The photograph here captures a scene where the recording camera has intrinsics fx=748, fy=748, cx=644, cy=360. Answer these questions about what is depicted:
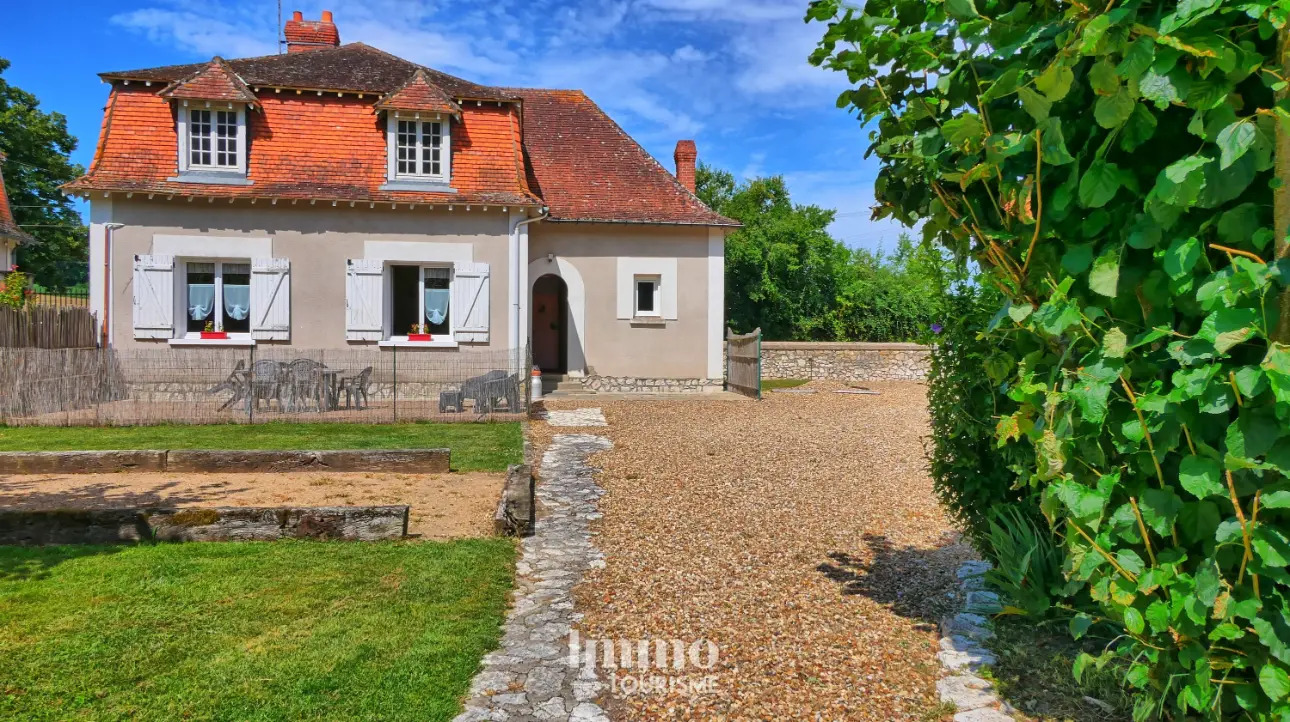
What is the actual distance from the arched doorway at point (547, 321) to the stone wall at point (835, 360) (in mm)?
7218

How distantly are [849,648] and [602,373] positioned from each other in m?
14.0

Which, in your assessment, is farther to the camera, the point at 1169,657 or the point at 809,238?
the point at 809,238

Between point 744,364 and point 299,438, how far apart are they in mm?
9889

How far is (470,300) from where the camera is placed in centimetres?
1520

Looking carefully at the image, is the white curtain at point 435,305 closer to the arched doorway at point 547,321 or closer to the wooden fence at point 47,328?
the arched doorway at point 547,321

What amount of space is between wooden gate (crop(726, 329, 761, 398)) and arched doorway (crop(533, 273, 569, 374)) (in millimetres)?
4382

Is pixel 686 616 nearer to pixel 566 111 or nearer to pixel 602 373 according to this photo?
pixel 602 373

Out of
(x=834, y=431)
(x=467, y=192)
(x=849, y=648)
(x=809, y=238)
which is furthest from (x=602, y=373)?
(x=849, y=648)

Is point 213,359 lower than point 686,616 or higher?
higher

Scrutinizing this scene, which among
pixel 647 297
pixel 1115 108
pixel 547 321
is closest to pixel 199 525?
pixel 1115 108

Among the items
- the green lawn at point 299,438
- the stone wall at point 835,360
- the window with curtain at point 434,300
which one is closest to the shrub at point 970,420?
the green lawn at point 299,438

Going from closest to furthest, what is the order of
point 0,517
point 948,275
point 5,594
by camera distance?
point 5,594 < point 948,275 < point 0,517

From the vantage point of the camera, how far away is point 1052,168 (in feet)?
7.41

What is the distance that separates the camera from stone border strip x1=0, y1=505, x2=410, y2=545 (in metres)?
5.03
